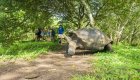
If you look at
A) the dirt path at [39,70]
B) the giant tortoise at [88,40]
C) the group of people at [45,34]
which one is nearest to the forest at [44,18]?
the giant tortoise at [88,40]

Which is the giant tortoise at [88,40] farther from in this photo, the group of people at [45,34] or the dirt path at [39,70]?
the group of people at [45,34]

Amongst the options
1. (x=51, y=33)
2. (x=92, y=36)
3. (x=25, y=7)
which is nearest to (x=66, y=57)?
(x=92, y=36)

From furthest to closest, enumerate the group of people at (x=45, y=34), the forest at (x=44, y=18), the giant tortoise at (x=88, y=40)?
1. the group of people at (x=45, y=34)
2. the forest at (x=44, y=18)
3. the giant tortoise at (x=88, y=40)

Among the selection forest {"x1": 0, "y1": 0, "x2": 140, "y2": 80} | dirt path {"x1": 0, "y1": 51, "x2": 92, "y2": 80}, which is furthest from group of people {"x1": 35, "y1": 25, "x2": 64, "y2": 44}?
dirt path {"x1": 0, "y1": 51, "x2": 92, "y2": 80}

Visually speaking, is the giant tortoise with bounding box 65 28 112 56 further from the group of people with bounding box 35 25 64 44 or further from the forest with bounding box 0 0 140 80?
the group of people with bounding box 35 25 64 44

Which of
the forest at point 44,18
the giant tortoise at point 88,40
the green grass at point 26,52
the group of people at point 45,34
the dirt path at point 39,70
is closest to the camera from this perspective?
the dirt path at point 39,70

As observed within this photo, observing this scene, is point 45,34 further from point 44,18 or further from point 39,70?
point 39,70

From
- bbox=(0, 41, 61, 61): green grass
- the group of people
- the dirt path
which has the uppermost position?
the group of people

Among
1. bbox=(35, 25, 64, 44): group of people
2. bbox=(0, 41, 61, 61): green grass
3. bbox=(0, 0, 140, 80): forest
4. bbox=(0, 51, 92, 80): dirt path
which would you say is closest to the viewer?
bbox=(0, 51, 92, 80): dirt path

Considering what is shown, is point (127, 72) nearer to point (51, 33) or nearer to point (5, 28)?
point (5, 28)

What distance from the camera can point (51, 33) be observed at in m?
29.6

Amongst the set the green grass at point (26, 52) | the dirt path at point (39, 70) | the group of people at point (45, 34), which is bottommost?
the dirt path at point (39, 70)

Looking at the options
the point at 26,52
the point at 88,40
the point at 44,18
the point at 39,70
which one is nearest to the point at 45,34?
the point at 44,18

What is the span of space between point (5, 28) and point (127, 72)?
1038cm
